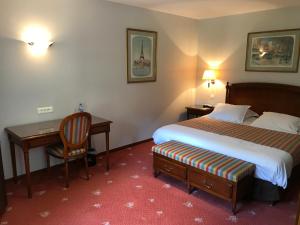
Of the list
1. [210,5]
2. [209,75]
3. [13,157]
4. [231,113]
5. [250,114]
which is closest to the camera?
[13,157]

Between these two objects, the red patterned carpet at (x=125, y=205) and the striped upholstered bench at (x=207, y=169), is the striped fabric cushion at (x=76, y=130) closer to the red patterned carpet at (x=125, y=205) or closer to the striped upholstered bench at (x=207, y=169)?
the red patterned carpet at (x=125, y=205)

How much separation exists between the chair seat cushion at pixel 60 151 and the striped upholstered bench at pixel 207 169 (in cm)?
98

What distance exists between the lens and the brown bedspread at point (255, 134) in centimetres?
296

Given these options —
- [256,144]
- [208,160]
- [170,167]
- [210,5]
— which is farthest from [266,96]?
[170,167]

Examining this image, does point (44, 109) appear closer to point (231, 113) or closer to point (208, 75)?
point (231, 113)

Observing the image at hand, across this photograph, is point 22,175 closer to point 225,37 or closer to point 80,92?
point 80,92

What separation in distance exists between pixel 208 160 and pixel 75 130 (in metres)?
1.60

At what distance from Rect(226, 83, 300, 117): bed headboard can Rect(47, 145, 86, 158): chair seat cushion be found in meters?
3.08

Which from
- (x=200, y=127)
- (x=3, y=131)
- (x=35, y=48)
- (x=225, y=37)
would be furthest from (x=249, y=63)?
(x=3, y=131)

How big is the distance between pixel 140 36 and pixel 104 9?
79 cm

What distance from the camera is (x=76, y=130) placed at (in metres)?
3.01

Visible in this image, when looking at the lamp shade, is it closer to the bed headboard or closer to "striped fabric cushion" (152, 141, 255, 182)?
the bed headboard


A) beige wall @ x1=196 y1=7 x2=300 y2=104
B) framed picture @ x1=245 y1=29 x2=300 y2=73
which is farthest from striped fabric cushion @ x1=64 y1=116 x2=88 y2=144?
framed picture @ x1=245 y1=29 x2=300 y2=73

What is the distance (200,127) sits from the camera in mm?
3750
